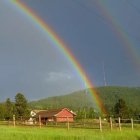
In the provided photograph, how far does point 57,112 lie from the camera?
9144 cm

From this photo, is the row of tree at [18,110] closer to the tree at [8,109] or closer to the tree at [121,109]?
the tree at [8,109]

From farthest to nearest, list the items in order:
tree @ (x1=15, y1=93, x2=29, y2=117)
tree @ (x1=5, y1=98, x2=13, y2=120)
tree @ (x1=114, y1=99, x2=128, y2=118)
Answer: tree @ (x1=15, y1=93, x2=29, y2=117) < tree @ (x1=5, y1=98, x2=13, y2=120) < tree @ (x1=114, y1=99, x2=128, y2=118)

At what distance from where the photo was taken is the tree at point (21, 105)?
84581 mm

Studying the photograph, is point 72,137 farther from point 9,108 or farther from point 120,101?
point 9,108

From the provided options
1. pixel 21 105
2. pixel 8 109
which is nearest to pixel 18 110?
pixel 21 105

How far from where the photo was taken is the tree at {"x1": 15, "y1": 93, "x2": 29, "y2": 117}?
84581 mm

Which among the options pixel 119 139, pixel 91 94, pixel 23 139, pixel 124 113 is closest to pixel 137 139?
pixel 119 139

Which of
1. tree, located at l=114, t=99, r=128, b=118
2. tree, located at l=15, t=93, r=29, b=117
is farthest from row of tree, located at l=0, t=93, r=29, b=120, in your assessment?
tree, located at l=114, t=99, r=128, b=118

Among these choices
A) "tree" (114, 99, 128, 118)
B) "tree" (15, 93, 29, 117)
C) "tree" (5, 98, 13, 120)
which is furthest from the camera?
"tree" (15, 93, 29, 117)

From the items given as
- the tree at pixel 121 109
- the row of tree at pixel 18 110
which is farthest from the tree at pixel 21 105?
the tree at pixel 121 109

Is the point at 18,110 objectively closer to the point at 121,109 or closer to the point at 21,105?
the point at 21,105

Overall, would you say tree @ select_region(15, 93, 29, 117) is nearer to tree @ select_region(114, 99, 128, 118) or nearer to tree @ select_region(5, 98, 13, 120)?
tree @ select_region(5, 98, 13, 120)

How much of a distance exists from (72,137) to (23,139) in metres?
2.88

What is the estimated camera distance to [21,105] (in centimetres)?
8531
